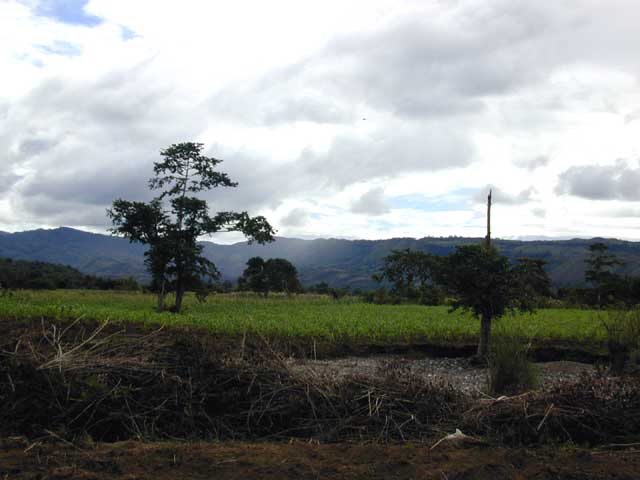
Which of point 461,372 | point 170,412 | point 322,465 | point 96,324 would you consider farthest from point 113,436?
point 96,324

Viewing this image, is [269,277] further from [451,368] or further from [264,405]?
[264,405]

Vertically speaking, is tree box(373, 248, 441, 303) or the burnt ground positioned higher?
tree box(373, 248, 441, 303)

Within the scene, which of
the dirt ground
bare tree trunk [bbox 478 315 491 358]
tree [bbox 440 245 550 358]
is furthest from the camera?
bare tree trunk [bbox 478 315 491 358]

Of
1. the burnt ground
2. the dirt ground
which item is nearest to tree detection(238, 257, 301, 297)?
the burnt ground

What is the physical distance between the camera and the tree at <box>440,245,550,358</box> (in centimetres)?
1262

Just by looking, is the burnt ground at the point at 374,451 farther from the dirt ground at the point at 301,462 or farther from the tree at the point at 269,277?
the tree at the point at 269,277

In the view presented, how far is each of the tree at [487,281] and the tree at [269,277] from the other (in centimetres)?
3679

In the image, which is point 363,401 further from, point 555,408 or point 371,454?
point 555,408

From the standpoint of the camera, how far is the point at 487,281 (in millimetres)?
12523

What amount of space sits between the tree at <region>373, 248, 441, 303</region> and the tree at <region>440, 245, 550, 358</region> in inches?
13.5

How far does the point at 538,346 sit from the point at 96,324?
12.8 metres

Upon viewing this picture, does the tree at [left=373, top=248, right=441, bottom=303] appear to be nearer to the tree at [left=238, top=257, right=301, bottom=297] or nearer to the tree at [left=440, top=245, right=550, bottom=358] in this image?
the tree at [left=440, top=245, right=550, bottom=358]

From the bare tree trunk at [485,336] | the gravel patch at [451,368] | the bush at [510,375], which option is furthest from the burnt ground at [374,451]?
the bare tree trunk at [485,336]

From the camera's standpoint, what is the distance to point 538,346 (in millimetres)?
15508
